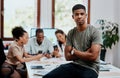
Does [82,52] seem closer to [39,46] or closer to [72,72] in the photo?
[72,72]

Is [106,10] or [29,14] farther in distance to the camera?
[106,10]

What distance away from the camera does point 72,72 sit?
2.31m

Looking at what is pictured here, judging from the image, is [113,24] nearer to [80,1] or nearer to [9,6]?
[80,1]

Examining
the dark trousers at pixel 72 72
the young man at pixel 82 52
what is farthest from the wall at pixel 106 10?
the dark trousers at pixel 72 72

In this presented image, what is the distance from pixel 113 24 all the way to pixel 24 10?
2.17 m

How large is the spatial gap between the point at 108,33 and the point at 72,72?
139 inches

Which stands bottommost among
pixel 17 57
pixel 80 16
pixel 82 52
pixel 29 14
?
pixel 17 57

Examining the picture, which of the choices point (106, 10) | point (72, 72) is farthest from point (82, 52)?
point (106, 10)

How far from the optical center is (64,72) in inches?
92.7

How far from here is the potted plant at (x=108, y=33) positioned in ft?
18.4

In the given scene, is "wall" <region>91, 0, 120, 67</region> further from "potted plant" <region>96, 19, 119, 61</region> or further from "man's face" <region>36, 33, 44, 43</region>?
"man's face" <region>36, 33, 44, 43</region>

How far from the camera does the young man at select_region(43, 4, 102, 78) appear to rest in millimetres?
2291

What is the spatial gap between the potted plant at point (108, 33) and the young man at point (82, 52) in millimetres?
3205

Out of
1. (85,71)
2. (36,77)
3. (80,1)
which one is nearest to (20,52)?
(36,77)
